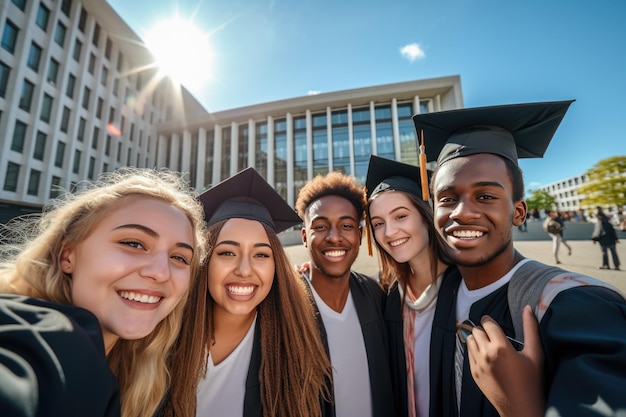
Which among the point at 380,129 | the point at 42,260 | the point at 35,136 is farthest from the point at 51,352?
the point at 380,129

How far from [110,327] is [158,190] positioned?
740mm

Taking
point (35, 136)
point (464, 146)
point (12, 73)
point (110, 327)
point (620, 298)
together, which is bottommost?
point (110, 327)

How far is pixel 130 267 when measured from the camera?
1226 mm

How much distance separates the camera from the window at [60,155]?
19797 millimetres

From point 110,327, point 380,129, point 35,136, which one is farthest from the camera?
point 380,129

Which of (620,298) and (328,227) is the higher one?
(328,227)

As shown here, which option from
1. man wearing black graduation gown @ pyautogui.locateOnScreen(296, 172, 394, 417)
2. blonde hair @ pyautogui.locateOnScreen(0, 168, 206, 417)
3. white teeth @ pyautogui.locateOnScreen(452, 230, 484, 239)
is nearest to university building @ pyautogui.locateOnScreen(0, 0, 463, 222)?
blonde hair @ pyautogui.locateOnScreen(0, 168, 206, 417)

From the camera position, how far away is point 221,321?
185 centimetres

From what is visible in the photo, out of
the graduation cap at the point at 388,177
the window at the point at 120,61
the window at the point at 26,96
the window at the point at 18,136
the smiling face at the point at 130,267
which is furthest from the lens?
the window at the point at 120,61

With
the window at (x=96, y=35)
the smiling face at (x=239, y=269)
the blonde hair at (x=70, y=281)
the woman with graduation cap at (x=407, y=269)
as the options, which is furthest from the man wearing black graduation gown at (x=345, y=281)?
the window at (x=96, y=35)

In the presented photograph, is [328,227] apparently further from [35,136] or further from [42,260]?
[35,136]

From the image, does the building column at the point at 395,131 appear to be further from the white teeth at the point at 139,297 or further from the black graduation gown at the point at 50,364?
the black graduation gown at the point at 50,364

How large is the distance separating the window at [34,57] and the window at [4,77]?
139 centimetres

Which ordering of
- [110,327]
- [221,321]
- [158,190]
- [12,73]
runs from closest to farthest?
1. [110,327]
2. [158,190]
3. [221,321]
4. [12,73]
